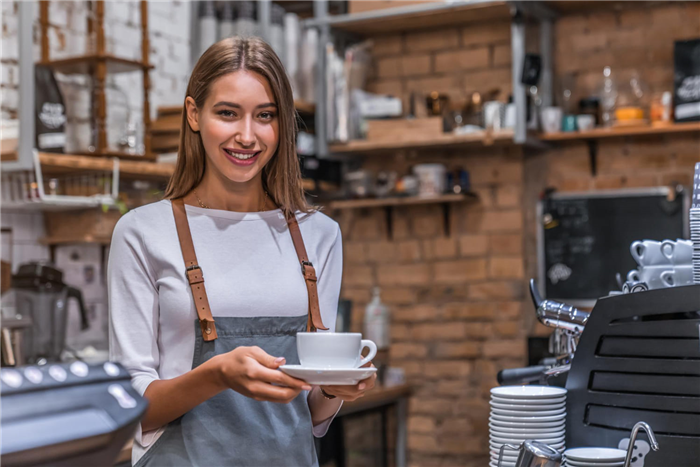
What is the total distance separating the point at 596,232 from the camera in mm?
3889

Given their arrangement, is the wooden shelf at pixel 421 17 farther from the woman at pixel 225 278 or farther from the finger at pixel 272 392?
the finger at pixel 272 392

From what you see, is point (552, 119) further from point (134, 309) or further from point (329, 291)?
point (134, 309)

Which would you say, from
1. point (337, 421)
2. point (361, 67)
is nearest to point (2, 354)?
point (337, 421)

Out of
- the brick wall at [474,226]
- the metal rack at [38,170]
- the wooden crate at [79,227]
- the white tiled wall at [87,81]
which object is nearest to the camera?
the metal rack at [38,170]

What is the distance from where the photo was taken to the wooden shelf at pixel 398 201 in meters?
3.98

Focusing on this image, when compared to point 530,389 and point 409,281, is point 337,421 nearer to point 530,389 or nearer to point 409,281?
point 409,281

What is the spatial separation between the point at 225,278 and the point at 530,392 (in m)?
0.58

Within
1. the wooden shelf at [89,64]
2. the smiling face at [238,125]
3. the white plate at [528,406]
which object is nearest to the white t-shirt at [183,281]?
the smiling face at [238,125]

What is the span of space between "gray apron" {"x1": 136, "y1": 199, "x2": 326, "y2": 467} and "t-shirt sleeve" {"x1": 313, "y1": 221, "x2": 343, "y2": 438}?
66mm

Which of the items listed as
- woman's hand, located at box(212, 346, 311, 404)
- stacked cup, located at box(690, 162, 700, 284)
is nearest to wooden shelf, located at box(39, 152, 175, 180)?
woman's hand, located at box(212, 346, 311, 404)

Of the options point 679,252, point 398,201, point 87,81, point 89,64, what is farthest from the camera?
point 398,201

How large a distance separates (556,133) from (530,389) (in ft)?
8.19

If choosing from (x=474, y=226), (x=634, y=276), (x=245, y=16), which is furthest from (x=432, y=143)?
A: (x=634, y=276)

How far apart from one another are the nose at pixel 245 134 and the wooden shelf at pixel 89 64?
186 cm
